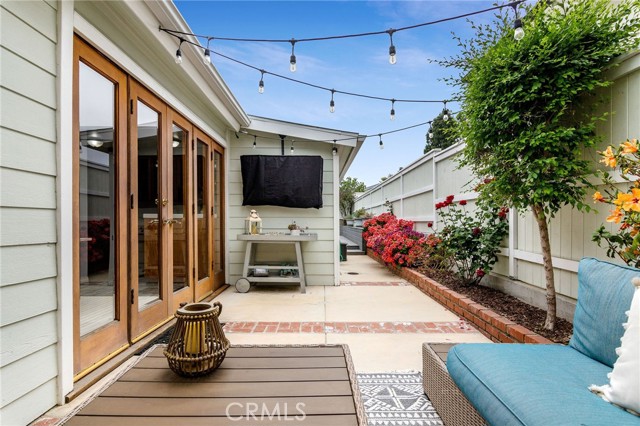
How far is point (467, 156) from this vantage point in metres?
2.91

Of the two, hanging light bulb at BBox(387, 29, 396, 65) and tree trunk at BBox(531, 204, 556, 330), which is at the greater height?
hanging light bulb at BBox(387, 29, 396, 65)

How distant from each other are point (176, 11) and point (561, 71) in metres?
2.79

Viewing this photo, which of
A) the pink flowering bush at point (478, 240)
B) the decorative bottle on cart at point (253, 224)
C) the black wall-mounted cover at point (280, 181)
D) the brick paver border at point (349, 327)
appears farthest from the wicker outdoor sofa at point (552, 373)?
the black wall-mounted cover at point (280, 181)

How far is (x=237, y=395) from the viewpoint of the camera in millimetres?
1152

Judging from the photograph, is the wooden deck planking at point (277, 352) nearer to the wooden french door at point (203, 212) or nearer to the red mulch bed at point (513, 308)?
the red mulch bed at point (513, 308)

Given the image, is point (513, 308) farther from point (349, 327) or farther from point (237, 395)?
point (237, 395)

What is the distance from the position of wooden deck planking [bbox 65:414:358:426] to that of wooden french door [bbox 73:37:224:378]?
1.20 m

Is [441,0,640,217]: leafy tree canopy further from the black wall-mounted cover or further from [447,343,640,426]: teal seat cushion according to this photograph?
the black wall-mounted cover

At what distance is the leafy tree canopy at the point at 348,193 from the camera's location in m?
21.1

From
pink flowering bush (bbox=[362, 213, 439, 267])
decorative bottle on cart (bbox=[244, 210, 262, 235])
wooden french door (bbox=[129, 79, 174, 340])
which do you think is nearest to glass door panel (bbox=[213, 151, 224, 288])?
decorative bottle on cart (bbox=[244, 210, 262, 235])

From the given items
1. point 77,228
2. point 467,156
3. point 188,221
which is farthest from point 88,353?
point 467,156

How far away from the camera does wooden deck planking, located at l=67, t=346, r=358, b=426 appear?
1.03 m

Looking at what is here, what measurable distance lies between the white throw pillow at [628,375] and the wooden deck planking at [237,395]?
0.85 meters

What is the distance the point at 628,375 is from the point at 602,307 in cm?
41
